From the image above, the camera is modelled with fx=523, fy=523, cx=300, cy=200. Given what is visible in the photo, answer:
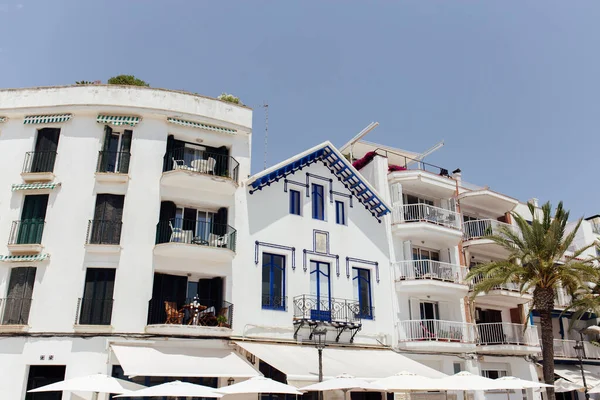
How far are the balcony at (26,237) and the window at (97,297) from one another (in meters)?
2.31

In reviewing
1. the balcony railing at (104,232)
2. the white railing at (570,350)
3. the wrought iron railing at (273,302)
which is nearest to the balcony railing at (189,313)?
the wrought iron railing at (273,302)

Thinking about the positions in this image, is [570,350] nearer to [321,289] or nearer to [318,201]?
[321,289]

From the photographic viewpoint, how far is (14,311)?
1998 centimetres

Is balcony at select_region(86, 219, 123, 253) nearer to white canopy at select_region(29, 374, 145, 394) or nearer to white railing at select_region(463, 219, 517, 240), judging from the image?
white canopy at select_region(29, 374, 145, 394)

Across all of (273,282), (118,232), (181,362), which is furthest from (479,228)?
(118,232)

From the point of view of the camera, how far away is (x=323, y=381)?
1903cm

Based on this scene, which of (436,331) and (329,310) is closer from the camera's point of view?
(329,310)

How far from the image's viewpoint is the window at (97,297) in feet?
65.9

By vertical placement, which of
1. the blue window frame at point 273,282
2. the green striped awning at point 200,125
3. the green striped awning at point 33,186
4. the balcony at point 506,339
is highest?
the green striped awning at point 200,125

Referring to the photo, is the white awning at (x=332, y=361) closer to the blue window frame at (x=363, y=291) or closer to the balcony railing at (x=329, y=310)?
the balcony railing at (x=329, y=310)

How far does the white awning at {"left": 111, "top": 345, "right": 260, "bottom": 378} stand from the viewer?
18.0m

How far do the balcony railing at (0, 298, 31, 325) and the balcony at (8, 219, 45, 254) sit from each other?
6.26 feet

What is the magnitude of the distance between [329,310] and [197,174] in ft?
28.6

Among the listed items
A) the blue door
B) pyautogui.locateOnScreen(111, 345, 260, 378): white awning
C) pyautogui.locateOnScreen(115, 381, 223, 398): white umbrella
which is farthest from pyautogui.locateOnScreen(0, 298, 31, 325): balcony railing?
the blue door
